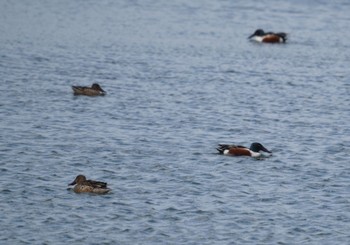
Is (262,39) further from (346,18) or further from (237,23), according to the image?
(346,18)

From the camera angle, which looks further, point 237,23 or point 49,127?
point 237,23

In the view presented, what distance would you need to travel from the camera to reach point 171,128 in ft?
89.3

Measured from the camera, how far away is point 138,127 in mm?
27188

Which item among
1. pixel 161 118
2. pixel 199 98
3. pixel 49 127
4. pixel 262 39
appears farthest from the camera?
pixel 262 39

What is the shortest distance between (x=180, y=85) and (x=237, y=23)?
15613mm

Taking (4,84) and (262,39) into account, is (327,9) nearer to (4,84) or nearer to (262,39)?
(262,39)

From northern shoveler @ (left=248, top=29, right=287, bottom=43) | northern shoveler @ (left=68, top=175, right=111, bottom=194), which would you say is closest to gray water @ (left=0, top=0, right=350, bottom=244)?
northern shoveler @ (left=68, top=175, right=111, bottom=194)

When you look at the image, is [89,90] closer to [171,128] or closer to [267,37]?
[171,128]

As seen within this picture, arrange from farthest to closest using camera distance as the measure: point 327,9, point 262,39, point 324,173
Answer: point 327,9 < point 262,39 < point 324,173

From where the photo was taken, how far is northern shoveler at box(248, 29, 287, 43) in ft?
141

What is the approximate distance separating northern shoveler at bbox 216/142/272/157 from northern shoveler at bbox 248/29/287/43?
62.2ft

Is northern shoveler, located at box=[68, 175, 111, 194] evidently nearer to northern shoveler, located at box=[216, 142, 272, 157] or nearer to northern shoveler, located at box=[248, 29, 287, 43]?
northern shoveler, located at box=[216, 142, 272, 157]

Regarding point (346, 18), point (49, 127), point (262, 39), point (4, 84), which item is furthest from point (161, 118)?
point (346, 18)

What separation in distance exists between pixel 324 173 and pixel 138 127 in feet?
19.7
